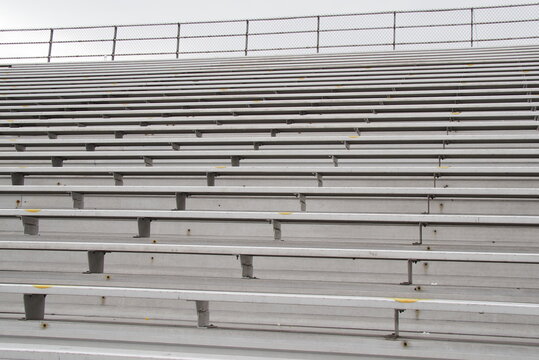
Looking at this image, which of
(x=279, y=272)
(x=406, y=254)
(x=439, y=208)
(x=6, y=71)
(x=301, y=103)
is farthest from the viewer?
(x=6, y=71)

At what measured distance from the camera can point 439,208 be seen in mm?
2881

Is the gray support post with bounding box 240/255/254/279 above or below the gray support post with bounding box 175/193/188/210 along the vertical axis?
below

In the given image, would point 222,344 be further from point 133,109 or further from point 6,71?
point 6,71

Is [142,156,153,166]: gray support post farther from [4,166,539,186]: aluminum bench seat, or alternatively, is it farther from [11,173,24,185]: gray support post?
[11,173,24,185]: gray support post

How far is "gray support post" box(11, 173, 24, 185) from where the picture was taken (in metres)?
3.35

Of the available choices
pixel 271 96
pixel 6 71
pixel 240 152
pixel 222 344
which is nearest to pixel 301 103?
pixel 271 96

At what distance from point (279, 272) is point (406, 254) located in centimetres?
61

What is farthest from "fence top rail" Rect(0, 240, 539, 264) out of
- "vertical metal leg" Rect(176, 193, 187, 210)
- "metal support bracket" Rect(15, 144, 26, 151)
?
"metal support bracket" Rect(15, 144, 26, 151)

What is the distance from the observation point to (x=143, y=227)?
9.34 ft

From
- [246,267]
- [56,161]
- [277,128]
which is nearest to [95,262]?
[246,267]

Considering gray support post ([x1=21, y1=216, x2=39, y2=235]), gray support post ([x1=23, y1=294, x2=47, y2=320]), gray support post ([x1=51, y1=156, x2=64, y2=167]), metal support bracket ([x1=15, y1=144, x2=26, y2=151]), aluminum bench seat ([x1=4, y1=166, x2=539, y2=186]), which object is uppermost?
metal support bracket ([x1=15, y1=144, x2=26, y2=151])

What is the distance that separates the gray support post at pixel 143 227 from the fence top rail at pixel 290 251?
0.88 feet

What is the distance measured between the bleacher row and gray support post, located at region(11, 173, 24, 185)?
0.5 inches

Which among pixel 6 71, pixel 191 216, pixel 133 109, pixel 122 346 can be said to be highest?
pixel 6 71
